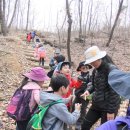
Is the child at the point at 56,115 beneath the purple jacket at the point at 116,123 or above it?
beneath

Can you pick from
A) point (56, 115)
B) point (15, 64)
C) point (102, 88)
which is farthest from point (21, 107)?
point (15, 64)

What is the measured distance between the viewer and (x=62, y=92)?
11.8 feet

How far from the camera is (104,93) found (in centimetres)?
413

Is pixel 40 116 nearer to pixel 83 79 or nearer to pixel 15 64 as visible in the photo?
pixel 83 79

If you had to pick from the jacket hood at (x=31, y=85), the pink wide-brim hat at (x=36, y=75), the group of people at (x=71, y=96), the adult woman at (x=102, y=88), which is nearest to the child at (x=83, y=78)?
the group of people at (x=71, y=96)

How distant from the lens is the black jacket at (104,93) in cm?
404

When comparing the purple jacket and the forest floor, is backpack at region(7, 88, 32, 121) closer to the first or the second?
the forest floor

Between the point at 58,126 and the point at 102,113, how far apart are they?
3.59ft

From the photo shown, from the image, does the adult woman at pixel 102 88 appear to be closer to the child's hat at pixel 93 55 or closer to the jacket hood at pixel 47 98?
the child's hat at pixel 93 55

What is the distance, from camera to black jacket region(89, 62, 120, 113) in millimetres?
4036

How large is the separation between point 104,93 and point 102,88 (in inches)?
3.0

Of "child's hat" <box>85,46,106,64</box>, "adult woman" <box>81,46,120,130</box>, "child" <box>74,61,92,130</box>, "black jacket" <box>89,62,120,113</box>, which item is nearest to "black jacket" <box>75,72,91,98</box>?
"child" <box>74,61,92,130</box>

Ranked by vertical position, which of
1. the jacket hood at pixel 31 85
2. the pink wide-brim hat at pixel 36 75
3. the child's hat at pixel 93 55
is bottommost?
the jacket hood at pixel 31 85

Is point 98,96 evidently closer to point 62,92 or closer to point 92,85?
point 92,85
